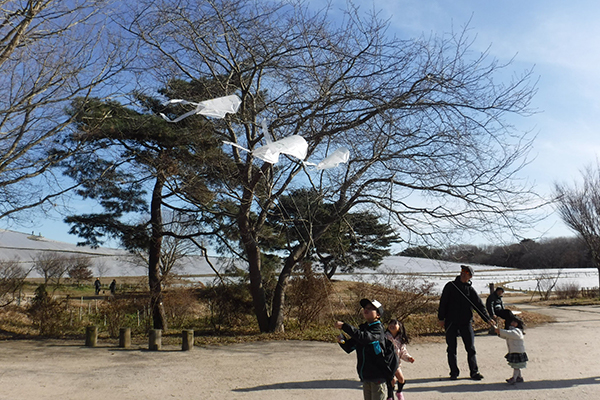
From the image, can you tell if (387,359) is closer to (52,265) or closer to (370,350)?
(370,350)

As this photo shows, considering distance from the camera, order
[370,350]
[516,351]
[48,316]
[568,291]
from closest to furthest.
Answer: [370,350]
[516,351]
[48,316]
[568,291]

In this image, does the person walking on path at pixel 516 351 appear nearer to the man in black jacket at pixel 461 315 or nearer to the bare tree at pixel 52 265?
the man in black jacket at pixel 461 315

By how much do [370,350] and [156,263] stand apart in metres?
12.5

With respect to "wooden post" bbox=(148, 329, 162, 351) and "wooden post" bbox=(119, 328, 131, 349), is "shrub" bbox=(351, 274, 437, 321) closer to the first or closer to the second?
"wooden post" bbox=(148, 329, 162, 351)

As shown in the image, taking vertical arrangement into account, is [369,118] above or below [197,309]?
above

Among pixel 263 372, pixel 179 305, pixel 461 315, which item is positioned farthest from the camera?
pixel 179 305

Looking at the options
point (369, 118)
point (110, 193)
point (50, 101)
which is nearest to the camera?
point (50, 101)

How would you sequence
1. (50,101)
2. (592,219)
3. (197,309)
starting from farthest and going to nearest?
(592,219), (197,309), (50,101)

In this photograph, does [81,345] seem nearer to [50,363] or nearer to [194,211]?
[50,363]

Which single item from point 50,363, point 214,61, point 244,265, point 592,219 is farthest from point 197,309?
point 592,219

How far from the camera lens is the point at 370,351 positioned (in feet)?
13.9

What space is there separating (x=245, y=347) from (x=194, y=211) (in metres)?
4.96

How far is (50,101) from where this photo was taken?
8867mm

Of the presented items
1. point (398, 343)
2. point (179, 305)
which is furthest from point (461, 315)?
point (179, 305)
